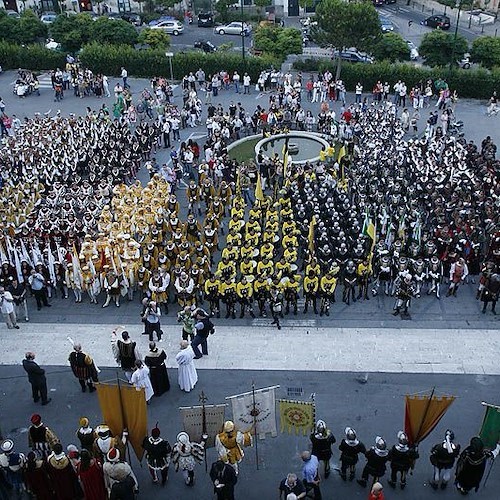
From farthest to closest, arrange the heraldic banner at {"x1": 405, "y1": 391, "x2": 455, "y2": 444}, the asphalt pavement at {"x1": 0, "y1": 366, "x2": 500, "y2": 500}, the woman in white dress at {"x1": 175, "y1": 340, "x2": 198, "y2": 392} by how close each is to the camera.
Result: the woman in white dress at {"x1": 175, "y1": 340, "x2": 198, "y2": 392}, the asphalt pavement at {"x1": 0, "y1": 366, "x2": 500, "y2": 500}, the heraldic banner at {"x1": 405, "y1": 391, "x2": 455, "y2": 444}

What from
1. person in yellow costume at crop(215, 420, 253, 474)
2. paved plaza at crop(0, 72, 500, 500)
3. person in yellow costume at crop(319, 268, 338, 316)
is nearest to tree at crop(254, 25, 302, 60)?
paved plaza at crop(0, 72, 500, 500)

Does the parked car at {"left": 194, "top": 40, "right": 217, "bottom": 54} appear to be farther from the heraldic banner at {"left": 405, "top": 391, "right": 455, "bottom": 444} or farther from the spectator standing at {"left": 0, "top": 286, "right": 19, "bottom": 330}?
the heraldic banner at {"left": 405, "top": 391, "right": 455, "bottom": 444}

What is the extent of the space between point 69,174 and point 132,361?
12.0 meters

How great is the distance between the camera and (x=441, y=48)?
34.6 m

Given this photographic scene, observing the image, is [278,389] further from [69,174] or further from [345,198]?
[69,174]

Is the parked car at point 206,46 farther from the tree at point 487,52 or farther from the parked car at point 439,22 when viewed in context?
the tree at point 487,52

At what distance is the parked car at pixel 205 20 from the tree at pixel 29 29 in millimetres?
12979

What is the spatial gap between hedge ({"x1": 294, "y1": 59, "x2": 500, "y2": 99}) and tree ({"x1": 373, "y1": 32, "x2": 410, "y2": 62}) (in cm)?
168

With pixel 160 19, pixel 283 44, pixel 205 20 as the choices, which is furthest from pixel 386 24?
pixel 160 19

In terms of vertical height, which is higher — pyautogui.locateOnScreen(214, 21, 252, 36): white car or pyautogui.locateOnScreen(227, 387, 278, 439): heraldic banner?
pyautogui.locateOnScreen(214, 21, 252, 36): white car

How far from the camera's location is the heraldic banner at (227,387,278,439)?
35.3 ft

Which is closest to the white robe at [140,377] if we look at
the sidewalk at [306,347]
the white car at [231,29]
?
the sidewalk at [306,347]

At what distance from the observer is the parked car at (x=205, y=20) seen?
2004 inches

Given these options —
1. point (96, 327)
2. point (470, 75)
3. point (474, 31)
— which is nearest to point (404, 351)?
point (96, 327)
